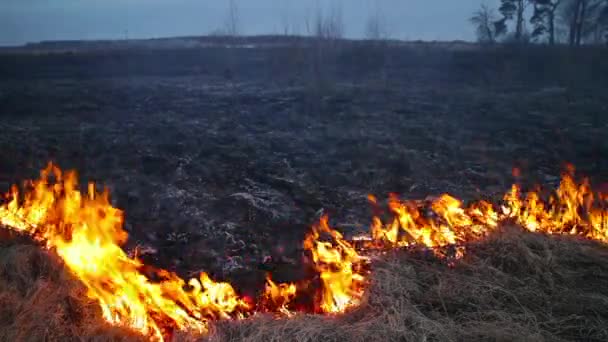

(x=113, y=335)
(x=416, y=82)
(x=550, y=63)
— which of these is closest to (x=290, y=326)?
(x=113, y=335)

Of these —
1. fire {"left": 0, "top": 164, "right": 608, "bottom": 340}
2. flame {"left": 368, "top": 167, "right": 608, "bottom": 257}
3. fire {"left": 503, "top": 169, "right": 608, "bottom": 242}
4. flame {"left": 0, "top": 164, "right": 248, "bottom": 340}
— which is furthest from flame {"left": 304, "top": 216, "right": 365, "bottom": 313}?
fire {"left": 503, "top": 169, "right": 608, "bottom": 242}

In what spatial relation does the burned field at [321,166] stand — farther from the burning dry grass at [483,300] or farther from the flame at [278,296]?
the flame at [278,296]

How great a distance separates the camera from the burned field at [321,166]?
3094 mm

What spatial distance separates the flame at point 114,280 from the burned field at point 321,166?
25 cm

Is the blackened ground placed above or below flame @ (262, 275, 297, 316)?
above

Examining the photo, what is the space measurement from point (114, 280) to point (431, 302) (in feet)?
7.05

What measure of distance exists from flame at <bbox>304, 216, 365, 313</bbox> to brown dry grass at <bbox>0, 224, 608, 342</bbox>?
0.44 feet

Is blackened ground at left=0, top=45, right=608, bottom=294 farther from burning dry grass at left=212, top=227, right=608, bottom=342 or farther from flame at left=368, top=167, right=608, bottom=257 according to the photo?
burning dry grass at left=212, top=227, right=608, bottom=342

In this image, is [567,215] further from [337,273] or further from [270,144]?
[270,144]

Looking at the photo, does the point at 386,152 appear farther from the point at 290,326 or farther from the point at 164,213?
the point at 290,326

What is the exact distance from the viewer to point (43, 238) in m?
3.60

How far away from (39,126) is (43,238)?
21.5 feet

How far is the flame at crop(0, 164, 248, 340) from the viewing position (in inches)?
116

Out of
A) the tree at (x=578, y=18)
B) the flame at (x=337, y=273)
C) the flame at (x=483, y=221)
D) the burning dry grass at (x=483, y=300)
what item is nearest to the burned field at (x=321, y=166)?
the burning dry grass at (x=483, y=300)
